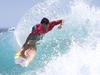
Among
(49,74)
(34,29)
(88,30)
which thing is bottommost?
(49,74)

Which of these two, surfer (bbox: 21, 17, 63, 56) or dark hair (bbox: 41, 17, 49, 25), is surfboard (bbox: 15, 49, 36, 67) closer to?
surfer (bbox: 21, 17, 63, 56)

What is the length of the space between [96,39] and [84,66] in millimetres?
2701

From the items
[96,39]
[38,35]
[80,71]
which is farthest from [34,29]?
[96,39]

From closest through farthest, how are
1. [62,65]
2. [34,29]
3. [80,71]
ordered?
1. [34,29]
2. [80,71]
3. [62,65]

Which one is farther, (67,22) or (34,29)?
(67,22)

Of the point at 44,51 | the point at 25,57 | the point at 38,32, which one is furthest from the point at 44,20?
the point at 44,51

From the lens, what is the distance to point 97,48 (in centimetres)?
2138

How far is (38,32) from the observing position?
17.5 meters

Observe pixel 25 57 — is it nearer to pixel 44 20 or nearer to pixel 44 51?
pixel 44 20

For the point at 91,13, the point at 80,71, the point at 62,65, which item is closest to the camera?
the point at 80,71

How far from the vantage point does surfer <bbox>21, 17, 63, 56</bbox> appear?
17.3 metres

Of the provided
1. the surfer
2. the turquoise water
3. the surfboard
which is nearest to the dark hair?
the surfer

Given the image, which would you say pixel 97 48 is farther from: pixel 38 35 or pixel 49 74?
pixel 38 35

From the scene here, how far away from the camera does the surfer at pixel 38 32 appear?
1731 cm
